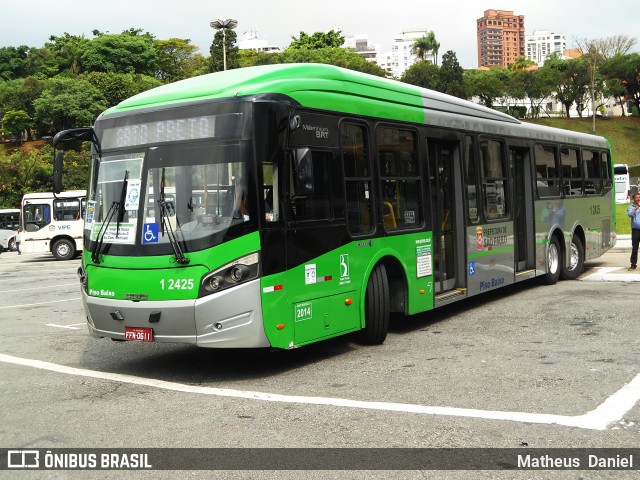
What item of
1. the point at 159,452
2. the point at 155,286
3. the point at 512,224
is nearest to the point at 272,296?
the point at 155,286

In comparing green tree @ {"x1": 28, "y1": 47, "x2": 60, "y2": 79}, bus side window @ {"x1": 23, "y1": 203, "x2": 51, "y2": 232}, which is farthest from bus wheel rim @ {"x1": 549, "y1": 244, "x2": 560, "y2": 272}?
green tree @ {"x1": 28, "y1": 47, "x2": 60, "y2": 79}

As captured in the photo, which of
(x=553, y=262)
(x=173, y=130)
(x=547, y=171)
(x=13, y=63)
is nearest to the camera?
(x=173, y=130)

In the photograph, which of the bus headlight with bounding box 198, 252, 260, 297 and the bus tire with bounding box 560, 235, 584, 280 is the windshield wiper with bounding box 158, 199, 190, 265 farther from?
the bus tire with bounding box 560, 235, 584, 280

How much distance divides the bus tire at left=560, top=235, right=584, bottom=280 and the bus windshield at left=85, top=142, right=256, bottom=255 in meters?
9.52

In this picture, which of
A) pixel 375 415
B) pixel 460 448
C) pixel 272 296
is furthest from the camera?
pixel 272 296

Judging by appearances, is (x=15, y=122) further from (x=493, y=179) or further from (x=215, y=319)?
(x=215, y=319)

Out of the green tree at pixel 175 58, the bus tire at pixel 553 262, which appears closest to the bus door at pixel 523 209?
the bus tire at pixel 553 262

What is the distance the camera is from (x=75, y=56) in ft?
397

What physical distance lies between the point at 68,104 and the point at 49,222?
70080 mm

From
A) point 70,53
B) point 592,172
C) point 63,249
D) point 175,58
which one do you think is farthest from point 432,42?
point 592,172

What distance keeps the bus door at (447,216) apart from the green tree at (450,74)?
9379 centimetres

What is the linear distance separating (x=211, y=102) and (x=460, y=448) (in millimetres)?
4110

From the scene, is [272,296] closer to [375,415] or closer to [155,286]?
[155,286]

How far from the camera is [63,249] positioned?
98.0ft
